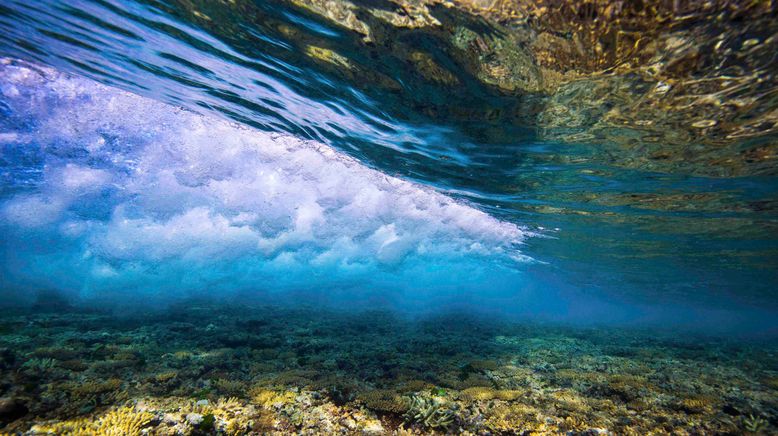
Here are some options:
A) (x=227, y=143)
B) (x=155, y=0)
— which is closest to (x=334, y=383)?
(x=155, y=0)

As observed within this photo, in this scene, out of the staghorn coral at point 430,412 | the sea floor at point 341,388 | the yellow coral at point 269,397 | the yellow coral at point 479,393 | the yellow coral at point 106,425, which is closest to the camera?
the yellow coral at point 106,425

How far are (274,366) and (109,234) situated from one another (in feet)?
165

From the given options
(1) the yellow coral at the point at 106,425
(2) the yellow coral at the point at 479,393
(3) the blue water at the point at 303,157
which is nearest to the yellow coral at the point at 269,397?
(1) the yellow coral at the point at 106,425

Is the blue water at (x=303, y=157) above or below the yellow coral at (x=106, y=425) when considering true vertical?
above

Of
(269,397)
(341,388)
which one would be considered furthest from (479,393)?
(269,397)

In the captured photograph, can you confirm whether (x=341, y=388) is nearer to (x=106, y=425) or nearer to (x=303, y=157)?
(x=106, y=425)

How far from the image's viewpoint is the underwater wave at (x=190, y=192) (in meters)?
14.8

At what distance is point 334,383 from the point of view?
26.1ft

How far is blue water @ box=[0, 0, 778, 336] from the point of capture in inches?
319

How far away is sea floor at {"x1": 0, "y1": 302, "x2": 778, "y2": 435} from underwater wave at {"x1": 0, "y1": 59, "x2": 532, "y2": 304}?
31.7ft

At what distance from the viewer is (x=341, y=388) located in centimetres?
767

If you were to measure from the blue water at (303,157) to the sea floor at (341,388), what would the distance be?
288 inches

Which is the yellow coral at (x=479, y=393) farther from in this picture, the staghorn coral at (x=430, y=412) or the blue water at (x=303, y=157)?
the blue water at (x=303, y=157)

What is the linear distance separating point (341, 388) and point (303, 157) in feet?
42.8
